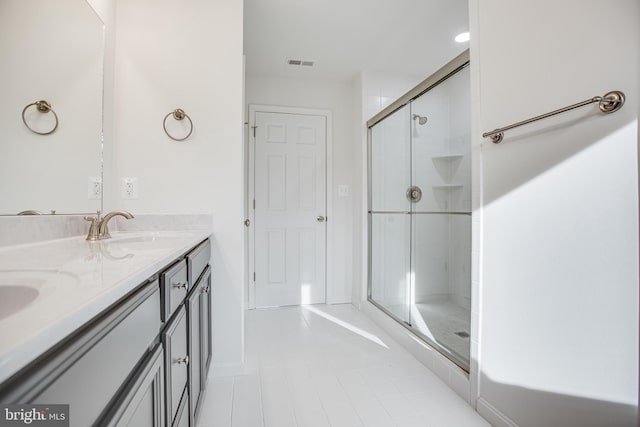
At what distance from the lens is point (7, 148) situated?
96cm

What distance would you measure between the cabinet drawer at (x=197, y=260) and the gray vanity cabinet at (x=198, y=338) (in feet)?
0.12

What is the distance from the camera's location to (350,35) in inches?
97.0

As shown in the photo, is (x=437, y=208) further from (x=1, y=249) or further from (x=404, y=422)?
(x=1, y=249)

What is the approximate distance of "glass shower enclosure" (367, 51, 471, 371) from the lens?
1.90 meters

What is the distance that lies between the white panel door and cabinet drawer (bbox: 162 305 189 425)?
204 cm

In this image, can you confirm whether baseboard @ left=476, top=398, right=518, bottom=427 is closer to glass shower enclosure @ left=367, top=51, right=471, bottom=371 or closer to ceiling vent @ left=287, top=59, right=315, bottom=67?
glass shower enclosure @ left=367, top=51, right=471, bottom=371

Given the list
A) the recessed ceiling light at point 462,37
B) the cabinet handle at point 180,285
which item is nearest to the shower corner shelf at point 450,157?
the recessed ceiling light at point 462,37

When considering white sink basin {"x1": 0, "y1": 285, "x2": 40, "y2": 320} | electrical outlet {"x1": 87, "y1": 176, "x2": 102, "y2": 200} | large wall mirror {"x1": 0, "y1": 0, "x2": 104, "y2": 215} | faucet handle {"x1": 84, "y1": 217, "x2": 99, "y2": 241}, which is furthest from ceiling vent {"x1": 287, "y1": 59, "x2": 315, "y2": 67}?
white sink basin {"x1": 0, "y1": 285, "x2": 40, "y2": 320}

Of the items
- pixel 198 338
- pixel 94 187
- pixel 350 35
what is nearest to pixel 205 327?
pixel 198 338

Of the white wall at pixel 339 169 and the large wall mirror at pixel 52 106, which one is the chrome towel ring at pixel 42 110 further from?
the white wall at pixel 339 169

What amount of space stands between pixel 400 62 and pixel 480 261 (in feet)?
7.40

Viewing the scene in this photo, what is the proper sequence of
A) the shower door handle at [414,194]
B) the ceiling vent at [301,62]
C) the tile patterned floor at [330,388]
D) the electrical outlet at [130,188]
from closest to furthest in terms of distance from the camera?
the tile patterned floor at [330,388] < the electrical outlet at [130,188] < the shower door handle at [414,194] < the ceiling vent at [301,62]

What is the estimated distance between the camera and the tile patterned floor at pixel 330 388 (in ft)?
4.63

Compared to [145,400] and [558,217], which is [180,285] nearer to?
[145,400]
